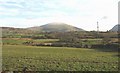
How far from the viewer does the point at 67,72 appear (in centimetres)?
3416

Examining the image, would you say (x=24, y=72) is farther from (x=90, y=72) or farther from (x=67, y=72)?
(x=90, y=72)

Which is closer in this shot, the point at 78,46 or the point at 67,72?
the point at 67,72

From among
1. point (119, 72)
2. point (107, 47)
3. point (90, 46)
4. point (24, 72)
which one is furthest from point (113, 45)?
point (24, 72)

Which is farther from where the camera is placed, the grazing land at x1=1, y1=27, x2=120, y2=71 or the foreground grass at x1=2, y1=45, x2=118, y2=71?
the grazing land at x1=1, y1=27, x2=120, y2=71

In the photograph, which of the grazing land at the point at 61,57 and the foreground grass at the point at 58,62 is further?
the grazing land at the point at 61,57

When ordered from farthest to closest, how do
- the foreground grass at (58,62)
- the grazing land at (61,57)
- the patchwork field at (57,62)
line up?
the grazing land at (61,57), the foreground grass at (58,62), the patchwork field at (57,62)

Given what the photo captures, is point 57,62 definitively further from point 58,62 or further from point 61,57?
point 61,57

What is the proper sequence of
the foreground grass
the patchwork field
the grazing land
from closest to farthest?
the patchwork field → the foreground grass → the grazing land

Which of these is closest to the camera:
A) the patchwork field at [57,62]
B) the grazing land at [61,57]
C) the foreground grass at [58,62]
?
the patchwork field at [57,62]

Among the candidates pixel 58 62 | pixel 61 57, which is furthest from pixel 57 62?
pixel 61 57

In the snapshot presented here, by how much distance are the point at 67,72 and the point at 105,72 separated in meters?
5.26

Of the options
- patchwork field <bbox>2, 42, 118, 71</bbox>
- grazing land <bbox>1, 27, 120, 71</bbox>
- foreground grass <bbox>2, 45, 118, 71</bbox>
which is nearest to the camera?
patchwork field <bbox>2, 42, 118, 71</bbox>

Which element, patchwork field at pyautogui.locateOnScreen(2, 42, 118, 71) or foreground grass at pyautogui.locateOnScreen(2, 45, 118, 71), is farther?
foreground grass at pyautogui.locateOnScreen(2, 45, 118, 71)

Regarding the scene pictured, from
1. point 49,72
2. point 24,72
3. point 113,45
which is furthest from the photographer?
point 113,45
